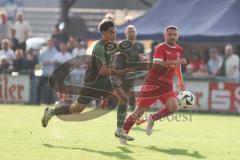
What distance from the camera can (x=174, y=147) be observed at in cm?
1355

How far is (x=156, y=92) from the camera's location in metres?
14.6

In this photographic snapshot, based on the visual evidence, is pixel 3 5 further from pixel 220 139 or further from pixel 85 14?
pixel 220 139

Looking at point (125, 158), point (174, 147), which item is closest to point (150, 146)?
point (174, 147)

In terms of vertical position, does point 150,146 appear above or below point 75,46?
below

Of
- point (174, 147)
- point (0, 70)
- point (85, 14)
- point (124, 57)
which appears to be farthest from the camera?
point (85, 14)

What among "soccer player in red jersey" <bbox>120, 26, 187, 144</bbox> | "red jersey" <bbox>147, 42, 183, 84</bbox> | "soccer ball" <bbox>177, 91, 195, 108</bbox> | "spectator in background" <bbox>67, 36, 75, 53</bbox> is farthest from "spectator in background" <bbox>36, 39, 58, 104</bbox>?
"red jersey" <bbox>147, 42, 183, 84</bbox>

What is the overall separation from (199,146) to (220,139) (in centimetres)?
149

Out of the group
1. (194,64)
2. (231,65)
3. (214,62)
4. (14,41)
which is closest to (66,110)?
(231,65)

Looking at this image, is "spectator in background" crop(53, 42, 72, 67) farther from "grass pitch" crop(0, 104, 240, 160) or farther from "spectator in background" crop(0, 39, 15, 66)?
"grass pitch" crop(0, 104, 240, 160)

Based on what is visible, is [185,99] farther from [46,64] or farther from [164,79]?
[46,64]

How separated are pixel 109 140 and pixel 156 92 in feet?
3.87

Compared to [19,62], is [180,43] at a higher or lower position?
higher

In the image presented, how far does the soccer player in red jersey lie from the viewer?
46.8 ft

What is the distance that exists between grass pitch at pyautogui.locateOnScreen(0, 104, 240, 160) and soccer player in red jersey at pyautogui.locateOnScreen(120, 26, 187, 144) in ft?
1.61
